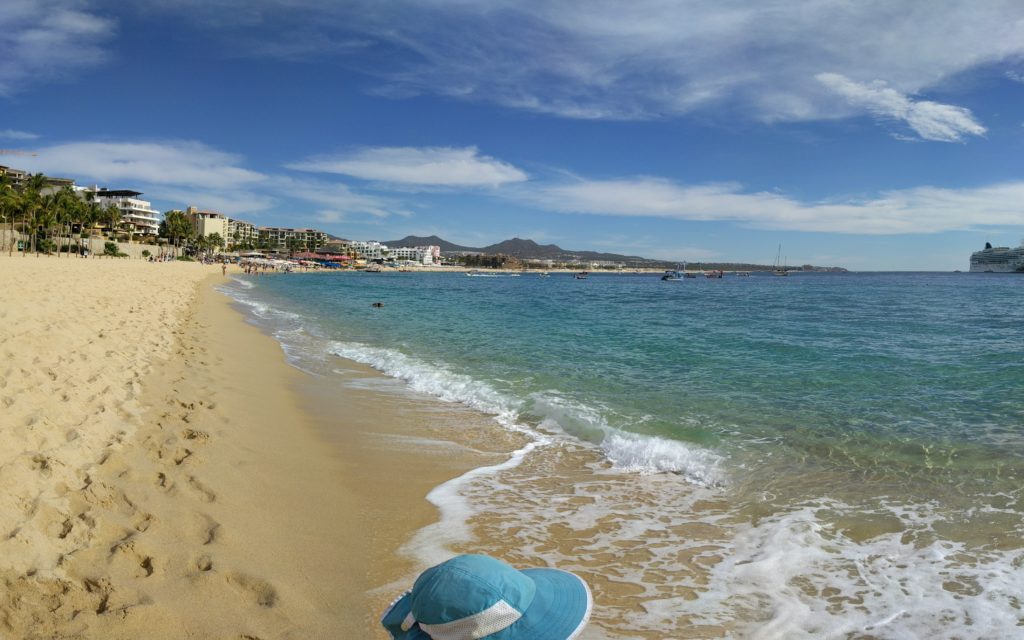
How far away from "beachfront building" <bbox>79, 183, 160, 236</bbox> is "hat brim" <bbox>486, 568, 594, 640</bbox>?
149 m

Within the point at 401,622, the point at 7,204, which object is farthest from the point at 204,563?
the point at 7,204

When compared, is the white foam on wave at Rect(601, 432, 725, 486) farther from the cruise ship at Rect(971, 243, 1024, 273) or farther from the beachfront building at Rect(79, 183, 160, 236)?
the cruise ship at Rect(971, 243, 1024, 273)

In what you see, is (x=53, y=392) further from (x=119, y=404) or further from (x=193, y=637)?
(x=193, y=637)

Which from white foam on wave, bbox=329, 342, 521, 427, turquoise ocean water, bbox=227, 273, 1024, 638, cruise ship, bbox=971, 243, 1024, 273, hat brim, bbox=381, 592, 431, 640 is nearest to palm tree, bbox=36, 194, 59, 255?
white foam on wave, bbox=329, 342, 521, 427

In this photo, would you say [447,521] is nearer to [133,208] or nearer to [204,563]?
[204,563]

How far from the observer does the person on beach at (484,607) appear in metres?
2.41

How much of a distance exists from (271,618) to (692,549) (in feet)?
10.9

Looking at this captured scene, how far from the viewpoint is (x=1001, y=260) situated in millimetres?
188375

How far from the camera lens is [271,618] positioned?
11.9 feet

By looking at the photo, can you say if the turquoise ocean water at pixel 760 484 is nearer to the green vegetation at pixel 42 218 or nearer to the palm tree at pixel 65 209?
the green vegetation at pixel 42 218

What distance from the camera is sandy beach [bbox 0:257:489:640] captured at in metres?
3.58

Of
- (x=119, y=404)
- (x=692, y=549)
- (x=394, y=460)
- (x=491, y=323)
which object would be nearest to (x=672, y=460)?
(x=692, y=549)

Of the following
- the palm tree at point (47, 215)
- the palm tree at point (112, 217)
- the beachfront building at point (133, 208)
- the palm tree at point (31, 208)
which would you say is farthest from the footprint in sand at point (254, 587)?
the beachfront building at point (133, 208)

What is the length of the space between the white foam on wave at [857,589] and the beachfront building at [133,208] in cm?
14839
